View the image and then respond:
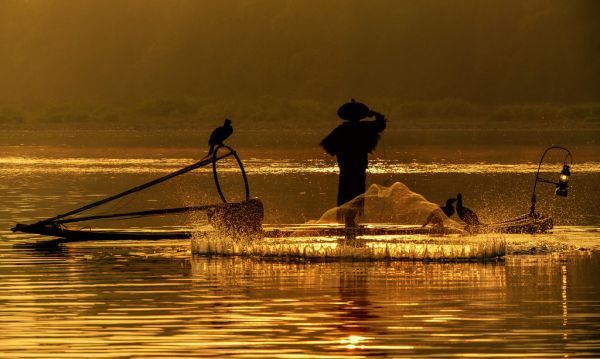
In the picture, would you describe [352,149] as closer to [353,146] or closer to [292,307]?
[353,146]

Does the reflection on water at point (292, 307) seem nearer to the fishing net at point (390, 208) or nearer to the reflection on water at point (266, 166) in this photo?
the fishing net at point (390, 208)

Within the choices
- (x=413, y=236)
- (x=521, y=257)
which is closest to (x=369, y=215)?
(x=413, y=236)

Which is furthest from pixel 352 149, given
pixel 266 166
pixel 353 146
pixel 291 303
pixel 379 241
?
pixel 266 166

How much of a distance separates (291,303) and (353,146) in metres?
7.54

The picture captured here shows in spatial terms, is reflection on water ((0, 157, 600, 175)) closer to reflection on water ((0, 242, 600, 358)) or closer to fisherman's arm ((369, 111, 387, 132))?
fisherman's arm ((369, 111, 387, 132))

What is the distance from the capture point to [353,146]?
1236 inches

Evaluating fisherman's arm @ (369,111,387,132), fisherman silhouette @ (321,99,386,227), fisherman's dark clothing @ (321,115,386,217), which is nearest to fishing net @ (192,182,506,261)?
fisherman silhouette @ (321,99,386,227)

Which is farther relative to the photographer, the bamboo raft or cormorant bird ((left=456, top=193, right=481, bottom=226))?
cormorant bird ((left=456, top=193, right=481, bottom=226))

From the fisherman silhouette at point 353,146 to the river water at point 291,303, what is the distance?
2343mm

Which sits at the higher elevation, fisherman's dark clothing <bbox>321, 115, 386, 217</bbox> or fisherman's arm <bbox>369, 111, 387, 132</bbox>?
fisherman's arm <bbox>369, 111, 387, 132</bbox>

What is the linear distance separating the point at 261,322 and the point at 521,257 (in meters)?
9.07

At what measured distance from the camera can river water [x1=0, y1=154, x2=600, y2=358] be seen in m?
20.6

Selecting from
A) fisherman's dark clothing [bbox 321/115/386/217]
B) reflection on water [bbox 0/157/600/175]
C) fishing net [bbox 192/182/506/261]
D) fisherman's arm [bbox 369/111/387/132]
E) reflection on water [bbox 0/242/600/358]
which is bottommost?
reflection on water [bbox 0/242/600/358]

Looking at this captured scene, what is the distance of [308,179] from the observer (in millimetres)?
74500
